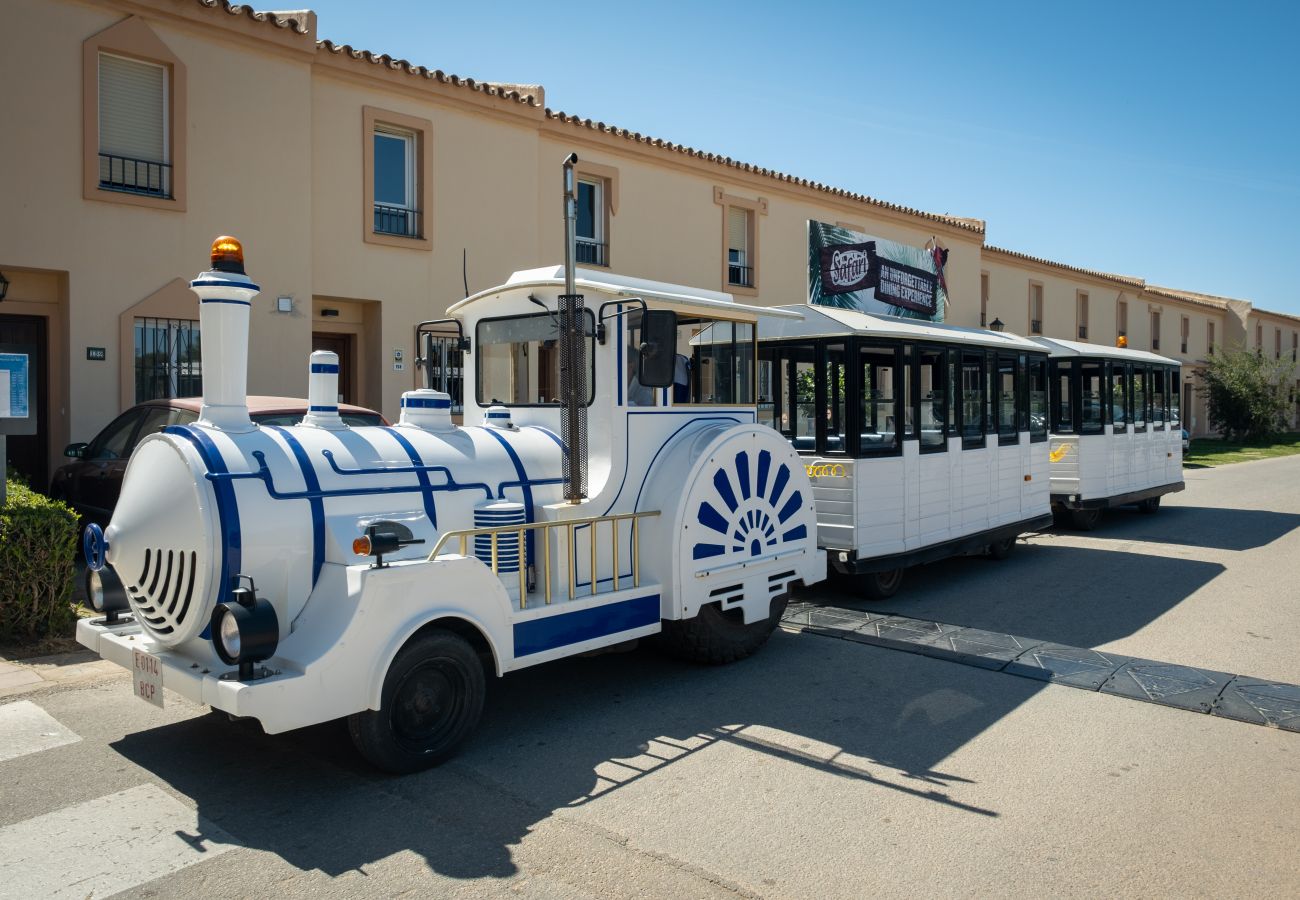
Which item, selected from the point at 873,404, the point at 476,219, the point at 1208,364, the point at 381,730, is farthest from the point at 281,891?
the point at 1208,364

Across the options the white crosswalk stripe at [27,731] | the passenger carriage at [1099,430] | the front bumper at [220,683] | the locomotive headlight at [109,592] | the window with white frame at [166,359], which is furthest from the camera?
the passenger carriage at [1099,430]

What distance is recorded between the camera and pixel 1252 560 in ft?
35.2

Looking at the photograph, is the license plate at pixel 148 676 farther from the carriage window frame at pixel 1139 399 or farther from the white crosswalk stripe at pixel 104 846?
the carriage window frame at pixel 1139 399

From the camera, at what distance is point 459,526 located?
5078 mm

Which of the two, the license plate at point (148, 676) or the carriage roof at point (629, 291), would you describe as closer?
the license plate at point (148, 676)

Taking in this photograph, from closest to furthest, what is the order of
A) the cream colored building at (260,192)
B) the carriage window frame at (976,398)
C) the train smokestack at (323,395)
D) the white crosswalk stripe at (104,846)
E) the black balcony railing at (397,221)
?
the white crosswalk stripe at (104,846) → the train smokestack at (323,395) → the carriage window frame at (976,398) → the cream colored building at (260,192) → the black balcony railing at (397,221)

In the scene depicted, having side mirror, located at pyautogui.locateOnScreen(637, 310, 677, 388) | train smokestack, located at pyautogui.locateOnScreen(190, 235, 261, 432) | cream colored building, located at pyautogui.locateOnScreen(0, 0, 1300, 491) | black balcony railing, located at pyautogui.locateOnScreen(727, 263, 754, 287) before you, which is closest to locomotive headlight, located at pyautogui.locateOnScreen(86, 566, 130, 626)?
train smokestack, located at pyautogui.locateOnScreen(190, 235, 261, 432)

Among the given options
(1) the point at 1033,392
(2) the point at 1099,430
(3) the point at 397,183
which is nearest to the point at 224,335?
(3) the point at 397,183

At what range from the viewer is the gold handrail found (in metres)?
4.78

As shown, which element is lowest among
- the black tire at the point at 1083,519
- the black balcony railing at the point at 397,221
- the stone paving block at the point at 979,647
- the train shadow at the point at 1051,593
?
the stone paving block at the point at 979,647

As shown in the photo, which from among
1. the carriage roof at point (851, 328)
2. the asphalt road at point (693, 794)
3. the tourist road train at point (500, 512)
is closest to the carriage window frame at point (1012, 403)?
the carriage roof at point (851, 328)

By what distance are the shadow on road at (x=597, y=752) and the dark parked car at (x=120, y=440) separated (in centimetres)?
309

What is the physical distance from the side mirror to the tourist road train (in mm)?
18

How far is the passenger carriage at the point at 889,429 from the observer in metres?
8.11
